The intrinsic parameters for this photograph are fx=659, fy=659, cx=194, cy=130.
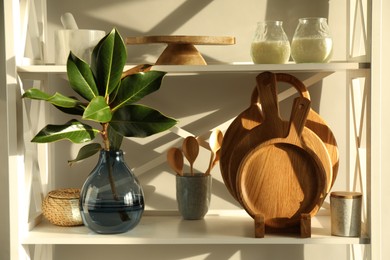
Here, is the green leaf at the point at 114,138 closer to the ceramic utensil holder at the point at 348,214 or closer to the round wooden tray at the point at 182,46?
the round wooden tray at the point at 182,46

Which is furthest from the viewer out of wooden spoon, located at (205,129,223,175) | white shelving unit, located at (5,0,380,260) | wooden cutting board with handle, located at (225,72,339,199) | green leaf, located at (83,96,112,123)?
wooden spoon, located at (205,129,223,175)

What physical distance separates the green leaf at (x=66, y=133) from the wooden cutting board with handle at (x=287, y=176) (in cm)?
38

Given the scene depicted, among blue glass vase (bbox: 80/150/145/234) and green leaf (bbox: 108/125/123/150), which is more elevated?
green leaf (bbox: 108/125/123/150)

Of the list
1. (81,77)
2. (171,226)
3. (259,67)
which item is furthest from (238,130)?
(81,77)

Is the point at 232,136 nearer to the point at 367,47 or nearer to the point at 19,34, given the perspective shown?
the point at 367,47

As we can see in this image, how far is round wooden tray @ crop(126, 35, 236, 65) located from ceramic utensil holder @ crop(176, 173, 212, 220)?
311mm

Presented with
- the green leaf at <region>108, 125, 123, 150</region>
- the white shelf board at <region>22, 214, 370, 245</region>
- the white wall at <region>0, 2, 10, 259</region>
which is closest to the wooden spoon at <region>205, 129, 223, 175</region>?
the white shelf board at <region>22, 214, 370, 245</region>

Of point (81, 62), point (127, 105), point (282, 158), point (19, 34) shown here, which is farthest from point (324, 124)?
point (19, 34)

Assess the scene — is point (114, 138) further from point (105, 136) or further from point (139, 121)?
point (139, 121)

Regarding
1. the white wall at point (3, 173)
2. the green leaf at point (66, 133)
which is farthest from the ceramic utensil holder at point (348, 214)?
the white wall at point (3, 173)

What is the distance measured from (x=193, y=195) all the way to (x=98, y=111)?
1.33ft

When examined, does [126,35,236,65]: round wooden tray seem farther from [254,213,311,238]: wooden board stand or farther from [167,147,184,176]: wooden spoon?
[254,213,311,238]: wooden board stand

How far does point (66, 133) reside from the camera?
1484 millimetres

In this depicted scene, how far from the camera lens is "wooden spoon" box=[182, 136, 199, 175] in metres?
1.74
